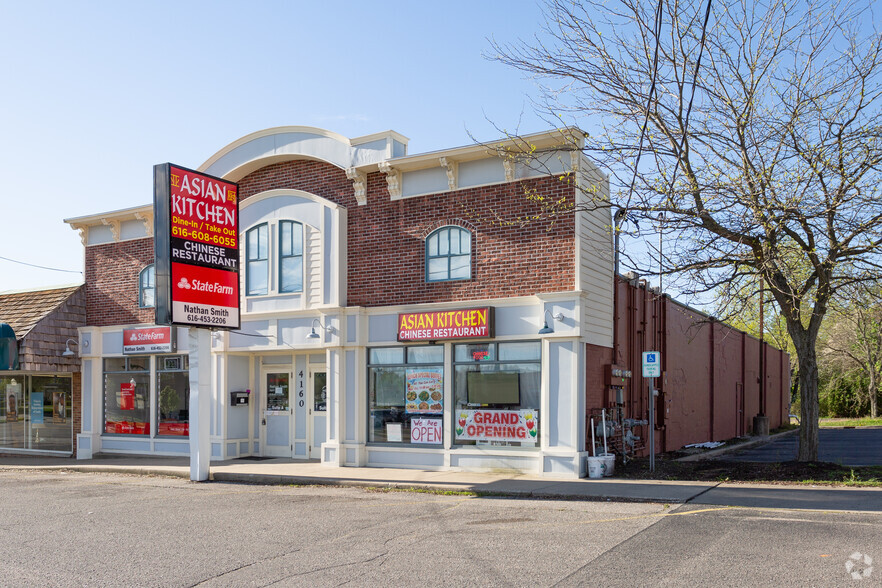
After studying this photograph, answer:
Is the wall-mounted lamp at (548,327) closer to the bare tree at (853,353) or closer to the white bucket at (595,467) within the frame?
the white bucket at (595,467)

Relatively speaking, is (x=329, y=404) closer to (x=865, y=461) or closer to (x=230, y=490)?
(x=230, y=490)

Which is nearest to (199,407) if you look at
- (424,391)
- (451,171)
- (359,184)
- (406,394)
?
(406,394)

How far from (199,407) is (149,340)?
5.46m

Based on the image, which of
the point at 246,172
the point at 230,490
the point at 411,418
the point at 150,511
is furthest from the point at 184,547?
the point at 246,172

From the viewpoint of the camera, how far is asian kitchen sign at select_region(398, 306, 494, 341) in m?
15.7

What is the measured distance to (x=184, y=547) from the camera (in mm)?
9359

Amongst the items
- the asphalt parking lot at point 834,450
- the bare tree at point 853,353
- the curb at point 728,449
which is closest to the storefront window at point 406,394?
the curb at point 728,449

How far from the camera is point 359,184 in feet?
58.1

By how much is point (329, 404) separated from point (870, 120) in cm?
1169

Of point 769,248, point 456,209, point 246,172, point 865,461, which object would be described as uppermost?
point 246,172

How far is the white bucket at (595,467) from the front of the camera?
48.1 feet

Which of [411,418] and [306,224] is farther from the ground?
[306,224]

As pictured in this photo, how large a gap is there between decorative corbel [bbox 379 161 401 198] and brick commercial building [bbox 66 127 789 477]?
0.04m

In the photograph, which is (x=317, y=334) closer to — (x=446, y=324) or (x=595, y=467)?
(x=446, y=324)
